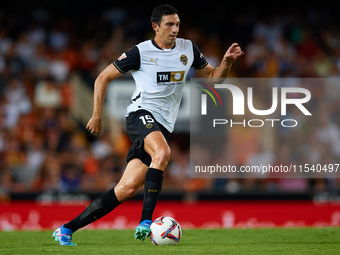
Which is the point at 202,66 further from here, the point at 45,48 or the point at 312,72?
the point at 45,48

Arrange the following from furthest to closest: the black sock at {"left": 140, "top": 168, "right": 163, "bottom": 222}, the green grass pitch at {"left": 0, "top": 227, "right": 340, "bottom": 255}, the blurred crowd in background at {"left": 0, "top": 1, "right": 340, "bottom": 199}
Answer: the blurred crowd in background at {"left": 0, "top": 1, "right": 340, "bottom": 199} → the black sock at {"left": 140, "top": 168, "right": 163, "bottom": 222} → the green grass pitch at {"left": 0, "top": 227, "right": 340, "bottom": 255}

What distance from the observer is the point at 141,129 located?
18.0ft

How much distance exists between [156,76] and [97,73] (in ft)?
23.9

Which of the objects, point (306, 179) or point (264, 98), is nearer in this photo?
point (306, 179)

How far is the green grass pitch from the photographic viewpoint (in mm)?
4891

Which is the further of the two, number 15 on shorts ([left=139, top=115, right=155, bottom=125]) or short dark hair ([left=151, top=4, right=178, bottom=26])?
short dark hair ([left=151, top=4, right=178, bottom=26])

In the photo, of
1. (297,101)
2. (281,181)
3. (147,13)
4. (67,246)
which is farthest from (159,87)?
(147,13)

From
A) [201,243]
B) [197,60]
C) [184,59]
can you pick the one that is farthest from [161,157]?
[197,60]

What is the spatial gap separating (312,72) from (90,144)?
522 centimetres

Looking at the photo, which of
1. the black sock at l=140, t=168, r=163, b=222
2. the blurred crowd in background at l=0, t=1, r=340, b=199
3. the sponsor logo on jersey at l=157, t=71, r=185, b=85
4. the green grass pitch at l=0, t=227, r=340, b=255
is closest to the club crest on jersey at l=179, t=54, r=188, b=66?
the sponsor logo on jersey at l=157, t=71, r=185, b=85

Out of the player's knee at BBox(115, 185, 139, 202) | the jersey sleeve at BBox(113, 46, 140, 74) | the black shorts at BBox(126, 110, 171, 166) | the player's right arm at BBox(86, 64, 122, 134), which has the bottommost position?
the player's knee at BBox(115, 185, 139, 202)

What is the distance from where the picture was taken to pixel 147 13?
15.1m

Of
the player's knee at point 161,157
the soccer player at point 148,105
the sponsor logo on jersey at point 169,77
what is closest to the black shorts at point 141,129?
the soccer player at point 148,105

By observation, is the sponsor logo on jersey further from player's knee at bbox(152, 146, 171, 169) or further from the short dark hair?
player's knee at bbox(152, 146, 171, 169)
